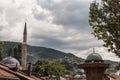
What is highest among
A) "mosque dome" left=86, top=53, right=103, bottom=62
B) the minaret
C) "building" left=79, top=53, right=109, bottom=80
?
the minaret

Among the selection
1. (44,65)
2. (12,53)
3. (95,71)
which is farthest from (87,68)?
(12,53)

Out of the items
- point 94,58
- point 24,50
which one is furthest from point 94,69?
point 24,50

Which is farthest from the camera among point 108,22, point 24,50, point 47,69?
point 47,69

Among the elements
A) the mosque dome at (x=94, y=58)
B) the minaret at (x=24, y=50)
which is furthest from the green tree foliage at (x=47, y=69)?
the mosque dome at (x=94, y=58)

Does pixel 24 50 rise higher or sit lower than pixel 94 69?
higher

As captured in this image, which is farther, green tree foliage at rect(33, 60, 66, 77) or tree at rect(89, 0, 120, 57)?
green tree foliage at rect(33, 60, 66, 77)

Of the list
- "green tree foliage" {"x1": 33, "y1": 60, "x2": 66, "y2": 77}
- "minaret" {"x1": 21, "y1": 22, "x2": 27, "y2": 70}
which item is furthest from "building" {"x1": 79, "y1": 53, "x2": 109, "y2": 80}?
"minaret" {"x1": 21, "y1": 22, "x2": 27, "y2": 70}

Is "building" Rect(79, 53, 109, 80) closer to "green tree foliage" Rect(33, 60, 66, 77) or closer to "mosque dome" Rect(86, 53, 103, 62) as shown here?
"mosque dome" Rect(86, 53, 103, 62)

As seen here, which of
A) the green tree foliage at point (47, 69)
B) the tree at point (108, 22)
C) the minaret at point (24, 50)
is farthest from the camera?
the minaret at point (24, 50)

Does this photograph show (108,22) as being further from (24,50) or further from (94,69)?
(24,50)

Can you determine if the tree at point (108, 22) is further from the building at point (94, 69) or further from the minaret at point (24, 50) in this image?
the minaret at point (24, 50)

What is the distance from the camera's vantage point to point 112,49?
70.7 ft

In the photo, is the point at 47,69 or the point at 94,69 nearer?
the point at 94,69

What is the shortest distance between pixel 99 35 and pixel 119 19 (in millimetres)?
1948
